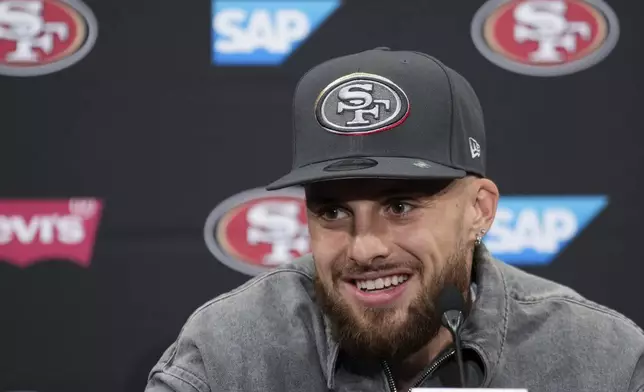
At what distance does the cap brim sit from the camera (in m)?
0.92

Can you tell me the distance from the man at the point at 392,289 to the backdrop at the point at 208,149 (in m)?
0.47

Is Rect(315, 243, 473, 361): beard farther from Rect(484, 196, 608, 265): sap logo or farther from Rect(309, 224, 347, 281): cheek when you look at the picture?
Rect(484, 196, 608, 265): sap logo

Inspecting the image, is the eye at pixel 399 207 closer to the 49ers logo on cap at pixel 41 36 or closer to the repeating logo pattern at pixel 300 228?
the repeating logo pattern at pixel 300 228

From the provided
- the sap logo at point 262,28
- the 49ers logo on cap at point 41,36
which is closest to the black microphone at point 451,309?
the sap logo at point 262,28

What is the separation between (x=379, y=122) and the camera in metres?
0.97

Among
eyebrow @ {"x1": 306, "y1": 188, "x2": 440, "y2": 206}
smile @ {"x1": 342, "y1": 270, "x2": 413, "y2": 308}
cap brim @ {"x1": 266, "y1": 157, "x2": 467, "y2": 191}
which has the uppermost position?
cap brim @ {"x1": 266, "y1": 157, "x2": 467, "y2": 191}

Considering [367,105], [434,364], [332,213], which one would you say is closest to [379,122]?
[367,105]

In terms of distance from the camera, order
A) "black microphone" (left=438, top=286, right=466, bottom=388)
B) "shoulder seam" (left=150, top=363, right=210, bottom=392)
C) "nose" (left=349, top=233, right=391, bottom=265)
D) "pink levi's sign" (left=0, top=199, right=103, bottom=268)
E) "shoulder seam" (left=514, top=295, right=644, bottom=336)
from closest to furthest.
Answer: "black microphone" (left=438, top=286, right=466, bottom=388), "nose" (left=349, top=233, right=391, bottom=265), "shoulder seam" (left=150, top=363, right=210, bottom=392), "shoulder seam" (left=514, top=295, right=644, bottom=336), "pink levi's sign" (left=0, top=199, right=103, bottom=268)

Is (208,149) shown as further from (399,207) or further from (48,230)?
(399,207)

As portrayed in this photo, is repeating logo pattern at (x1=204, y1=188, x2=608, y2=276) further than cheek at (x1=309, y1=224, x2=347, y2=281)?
Yes

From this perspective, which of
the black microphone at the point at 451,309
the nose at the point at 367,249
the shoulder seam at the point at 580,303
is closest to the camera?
the black microphone at the point at 451,309

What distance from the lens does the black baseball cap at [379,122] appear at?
959mm

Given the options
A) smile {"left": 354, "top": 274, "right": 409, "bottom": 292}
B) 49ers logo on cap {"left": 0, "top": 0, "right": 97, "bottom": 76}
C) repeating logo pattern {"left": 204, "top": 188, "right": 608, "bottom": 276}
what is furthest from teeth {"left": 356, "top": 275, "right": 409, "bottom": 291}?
49ers logo on cap {"left": 0, "top": 0, "right": 97, "bottom": 76}

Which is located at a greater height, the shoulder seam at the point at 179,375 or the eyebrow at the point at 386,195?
the eyebrow at the point at 386,195
